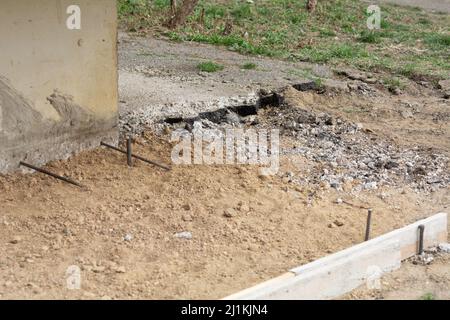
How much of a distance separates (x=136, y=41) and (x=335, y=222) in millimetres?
6975

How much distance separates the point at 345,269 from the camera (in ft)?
16.7

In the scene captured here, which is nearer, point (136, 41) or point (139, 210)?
point (139, 210)

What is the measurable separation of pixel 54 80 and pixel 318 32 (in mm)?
8313

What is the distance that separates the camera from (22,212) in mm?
6086

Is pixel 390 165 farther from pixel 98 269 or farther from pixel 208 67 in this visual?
pixel 208 67

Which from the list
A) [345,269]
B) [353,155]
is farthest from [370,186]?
[345,269]

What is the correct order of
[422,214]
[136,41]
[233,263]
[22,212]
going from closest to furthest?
[233,263] < [22,212] < [422,214] < [136,41]

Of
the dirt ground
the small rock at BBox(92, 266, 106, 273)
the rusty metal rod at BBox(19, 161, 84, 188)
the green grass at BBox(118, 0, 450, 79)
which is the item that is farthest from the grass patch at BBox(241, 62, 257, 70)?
the small rock at BBox(92, 266, 106, 273)

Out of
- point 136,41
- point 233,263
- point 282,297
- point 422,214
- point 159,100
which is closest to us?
point 282,297

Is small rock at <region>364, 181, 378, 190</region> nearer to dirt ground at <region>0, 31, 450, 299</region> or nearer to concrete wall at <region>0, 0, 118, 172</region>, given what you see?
A: dirt ground at <region>0, 31, 450, 299</region>

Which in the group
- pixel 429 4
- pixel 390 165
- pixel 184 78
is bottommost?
pixel 390 165

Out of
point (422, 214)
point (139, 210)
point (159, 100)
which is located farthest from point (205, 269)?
point (159, 100)

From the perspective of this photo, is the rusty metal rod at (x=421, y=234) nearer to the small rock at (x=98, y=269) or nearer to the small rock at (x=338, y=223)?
the small rock at (x=338, y=223)
